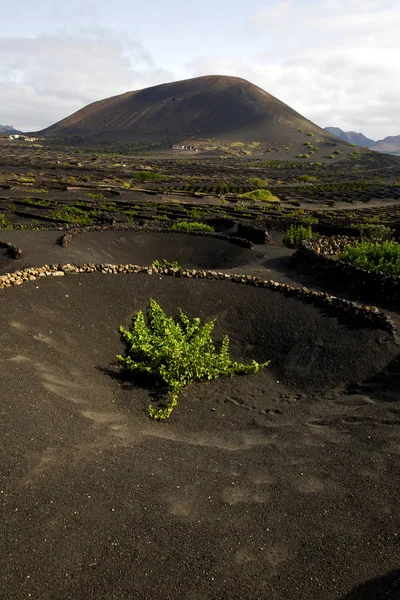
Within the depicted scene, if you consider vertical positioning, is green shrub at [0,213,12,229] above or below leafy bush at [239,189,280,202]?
above

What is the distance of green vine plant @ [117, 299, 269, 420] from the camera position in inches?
385

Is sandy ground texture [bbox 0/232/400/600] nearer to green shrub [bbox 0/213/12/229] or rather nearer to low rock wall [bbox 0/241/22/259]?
low rock wall [bbox 0/241/22/259]

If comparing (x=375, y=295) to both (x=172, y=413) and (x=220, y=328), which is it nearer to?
(x=220, y=328)

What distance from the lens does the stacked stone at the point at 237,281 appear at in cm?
1227

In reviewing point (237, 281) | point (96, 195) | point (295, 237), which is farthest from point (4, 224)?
point (96, 195)

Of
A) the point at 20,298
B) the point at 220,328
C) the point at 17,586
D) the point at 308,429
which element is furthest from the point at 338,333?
the point at 17,586

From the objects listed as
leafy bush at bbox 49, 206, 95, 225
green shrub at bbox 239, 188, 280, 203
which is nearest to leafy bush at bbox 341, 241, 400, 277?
leafy bush at bbox 49, 206, 95, 225

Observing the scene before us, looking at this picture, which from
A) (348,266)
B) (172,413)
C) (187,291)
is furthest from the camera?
(348,266)

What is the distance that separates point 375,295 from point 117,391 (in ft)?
34.6

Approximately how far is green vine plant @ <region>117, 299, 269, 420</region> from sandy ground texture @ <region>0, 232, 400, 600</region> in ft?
1.13

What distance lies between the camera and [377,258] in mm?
18812

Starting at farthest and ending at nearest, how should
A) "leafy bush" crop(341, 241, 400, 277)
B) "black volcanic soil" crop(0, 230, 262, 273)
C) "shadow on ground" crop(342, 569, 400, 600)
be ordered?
"black volcanic soil" crop(0, 230, 262, 273), "leafy bush" crop(341, 241, 400, 277), "shadow on ground" crop(342, 569, 400, 600)

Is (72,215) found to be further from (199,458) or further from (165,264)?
(199,458)

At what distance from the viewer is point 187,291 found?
14.9m
